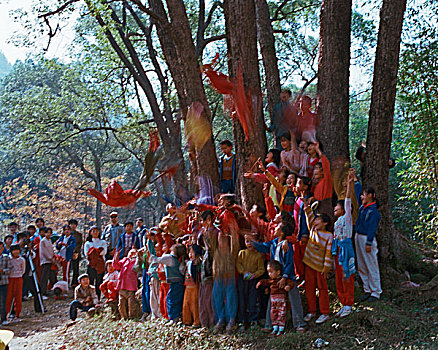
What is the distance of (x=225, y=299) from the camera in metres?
6.63

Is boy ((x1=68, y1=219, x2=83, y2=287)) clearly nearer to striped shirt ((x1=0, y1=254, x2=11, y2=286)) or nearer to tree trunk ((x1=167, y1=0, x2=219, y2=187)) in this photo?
striped shirt ((x1=0, y1=254, x2=11, y2=286))

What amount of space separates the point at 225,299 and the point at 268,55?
5.06 m

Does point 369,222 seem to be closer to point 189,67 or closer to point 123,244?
point 189,67

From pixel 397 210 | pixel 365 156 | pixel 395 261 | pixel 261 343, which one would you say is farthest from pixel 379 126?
pixel 397 210

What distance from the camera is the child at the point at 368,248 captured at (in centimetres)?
646

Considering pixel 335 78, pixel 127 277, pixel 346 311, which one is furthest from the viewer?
pixel 127 277

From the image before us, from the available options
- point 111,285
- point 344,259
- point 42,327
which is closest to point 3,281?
point 42,327

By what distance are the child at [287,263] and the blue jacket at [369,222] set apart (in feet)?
3.35

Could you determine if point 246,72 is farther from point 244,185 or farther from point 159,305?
point 159,305

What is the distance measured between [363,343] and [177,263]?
10.2 feet

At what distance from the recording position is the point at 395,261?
7188 millimetres

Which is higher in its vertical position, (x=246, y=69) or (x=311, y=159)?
(x=246, y=69)

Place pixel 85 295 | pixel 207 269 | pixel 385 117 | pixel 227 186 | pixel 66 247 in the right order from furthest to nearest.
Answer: pixel 66 247
pixel 85 295
pixel 227 186
pixel 385 117
pixel 207 269

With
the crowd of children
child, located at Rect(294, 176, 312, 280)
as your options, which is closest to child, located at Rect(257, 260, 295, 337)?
the crowd of children
